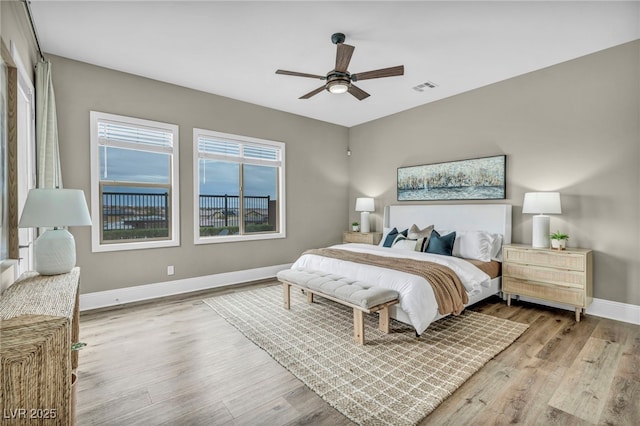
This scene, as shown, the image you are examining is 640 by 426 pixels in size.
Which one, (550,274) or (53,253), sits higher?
(53,253)

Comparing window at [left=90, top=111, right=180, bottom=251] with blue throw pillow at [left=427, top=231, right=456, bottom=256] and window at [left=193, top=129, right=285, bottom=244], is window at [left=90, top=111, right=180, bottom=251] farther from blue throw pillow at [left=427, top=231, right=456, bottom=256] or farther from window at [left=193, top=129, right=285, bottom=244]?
blue throw pillow at [left=427, top=231, right=456, bottom=256]

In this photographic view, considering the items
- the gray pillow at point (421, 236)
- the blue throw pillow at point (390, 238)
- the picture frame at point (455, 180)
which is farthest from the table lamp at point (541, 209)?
the blue throw pillow at point (390, 238)

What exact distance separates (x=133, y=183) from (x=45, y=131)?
1.20m

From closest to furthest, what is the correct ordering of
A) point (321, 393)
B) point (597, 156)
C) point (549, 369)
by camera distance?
point (321, 393) → point (549, 369) → point (597, 156)

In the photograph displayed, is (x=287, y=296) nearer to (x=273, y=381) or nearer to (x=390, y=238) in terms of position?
(x=273, y=381)

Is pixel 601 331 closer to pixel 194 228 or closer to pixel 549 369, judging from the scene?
pixel 549 369

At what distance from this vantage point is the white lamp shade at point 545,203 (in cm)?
362

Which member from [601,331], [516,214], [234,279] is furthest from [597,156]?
[234,279]

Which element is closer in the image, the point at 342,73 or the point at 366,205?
the point at 342,73

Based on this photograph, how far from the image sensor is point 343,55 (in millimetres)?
2895

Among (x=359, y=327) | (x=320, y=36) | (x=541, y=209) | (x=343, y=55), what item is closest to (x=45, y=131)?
(x=320, y=36)

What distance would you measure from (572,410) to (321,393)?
5.23ft

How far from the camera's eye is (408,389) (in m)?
2.19

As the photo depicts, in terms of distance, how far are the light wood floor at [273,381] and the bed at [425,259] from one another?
2.21ft
